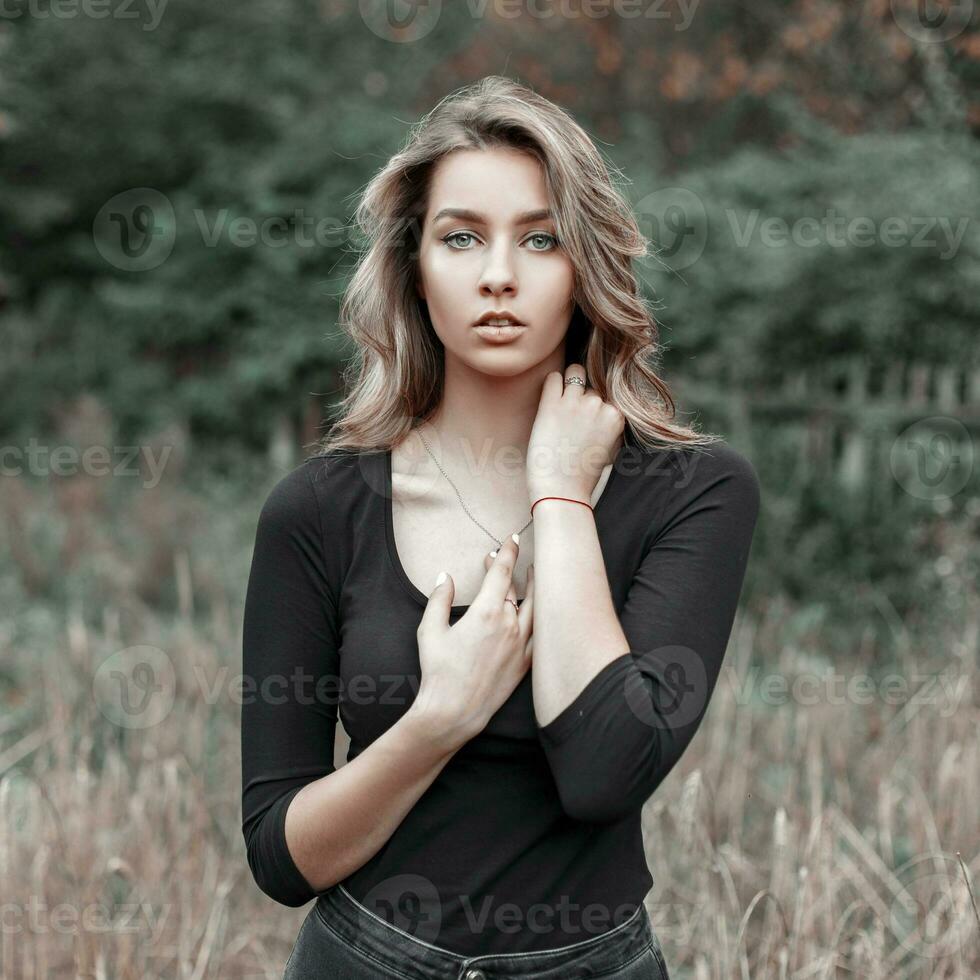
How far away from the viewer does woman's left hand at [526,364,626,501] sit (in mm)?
1532

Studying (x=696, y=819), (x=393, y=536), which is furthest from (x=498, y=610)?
(x=696, y=819)

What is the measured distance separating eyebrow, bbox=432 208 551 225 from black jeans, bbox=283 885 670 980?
90 centimetres

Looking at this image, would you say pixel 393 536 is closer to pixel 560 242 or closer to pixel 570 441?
pixel 570 441

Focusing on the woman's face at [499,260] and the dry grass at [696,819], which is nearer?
the woman's face at [499,260]

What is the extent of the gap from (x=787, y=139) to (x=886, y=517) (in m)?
4.78

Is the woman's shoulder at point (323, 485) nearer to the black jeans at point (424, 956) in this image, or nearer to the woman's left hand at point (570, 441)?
the woman's left hand at point (570, 441)

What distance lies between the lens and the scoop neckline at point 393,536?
1.54 m

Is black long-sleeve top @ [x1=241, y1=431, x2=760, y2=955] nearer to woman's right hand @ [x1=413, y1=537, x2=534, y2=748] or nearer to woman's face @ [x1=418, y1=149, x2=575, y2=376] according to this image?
woman's right hand @ [x1=413, y1=537, x2=534, y2=748]

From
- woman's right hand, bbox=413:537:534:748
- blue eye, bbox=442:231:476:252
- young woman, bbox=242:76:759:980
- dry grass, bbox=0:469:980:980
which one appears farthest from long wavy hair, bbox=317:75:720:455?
dry grass, bbox=0:469:980:980

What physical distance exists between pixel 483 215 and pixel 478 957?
949 mm

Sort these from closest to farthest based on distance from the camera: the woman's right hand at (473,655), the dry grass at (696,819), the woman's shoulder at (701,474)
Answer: the woman's right hand at (473,655)
the woman's shoulder at (701,474)
the dry grass at (696,819)

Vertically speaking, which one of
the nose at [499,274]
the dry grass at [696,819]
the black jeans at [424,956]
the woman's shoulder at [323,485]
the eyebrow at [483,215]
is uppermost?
the eyebrow at [483,215]

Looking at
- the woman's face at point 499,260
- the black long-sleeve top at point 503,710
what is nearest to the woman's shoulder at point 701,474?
the black long-sleeve top at point 503,710

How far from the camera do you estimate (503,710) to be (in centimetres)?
147
